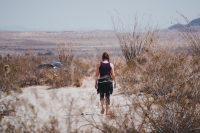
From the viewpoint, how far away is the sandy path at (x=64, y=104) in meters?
6.51

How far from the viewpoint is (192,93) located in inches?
268

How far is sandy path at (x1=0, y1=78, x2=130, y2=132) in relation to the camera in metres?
6.51

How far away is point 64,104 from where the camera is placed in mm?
7602

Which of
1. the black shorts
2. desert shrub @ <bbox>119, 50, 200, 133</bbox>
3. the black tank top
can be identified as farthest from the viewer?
the black tank top

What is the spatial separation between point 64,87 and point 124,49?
5684mm

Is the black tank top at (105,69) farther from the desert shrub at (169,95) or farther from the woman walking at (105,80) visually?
the desert shrub at (169,95)

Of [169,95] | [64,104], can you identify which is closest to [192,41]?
[64,104]

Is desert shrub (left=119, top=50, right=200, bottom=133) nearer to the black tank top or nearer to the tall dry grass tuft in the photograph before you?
the black tank top

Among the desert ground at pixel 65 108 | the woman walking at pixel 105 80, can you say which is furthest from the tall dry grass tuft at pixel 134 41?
the woman walking at pixel 105 80

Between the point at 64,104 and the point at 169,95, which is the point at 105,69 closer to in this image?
the point at 64,104

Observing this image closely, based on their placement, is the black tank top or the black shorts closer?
the black shorts

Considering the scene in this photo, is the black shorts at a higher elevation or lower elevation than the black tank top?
lower

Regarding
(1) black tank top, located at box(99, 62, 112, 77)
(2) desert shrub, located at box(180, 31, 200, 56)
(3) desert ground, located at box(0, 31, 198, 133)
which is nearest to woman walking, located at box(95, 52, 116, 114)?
(1) black tank top, located at box(99, 62, 112, 77)

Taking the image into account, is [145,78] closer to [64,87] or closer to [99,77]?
[99,77]
